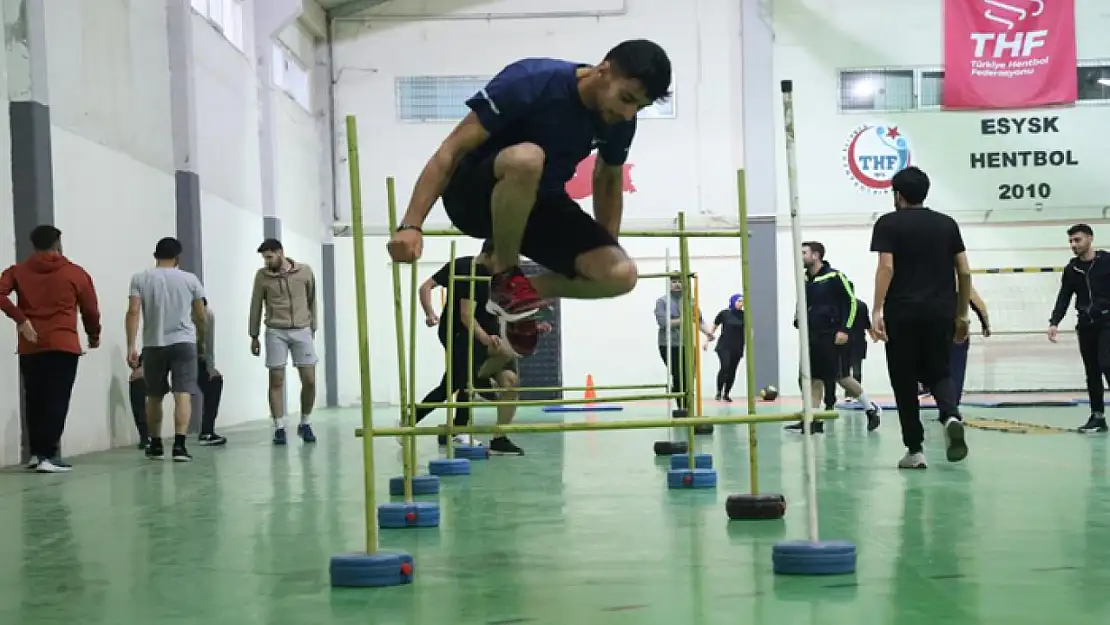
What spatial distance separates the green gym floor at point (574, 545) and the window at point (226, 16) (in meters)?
7.24

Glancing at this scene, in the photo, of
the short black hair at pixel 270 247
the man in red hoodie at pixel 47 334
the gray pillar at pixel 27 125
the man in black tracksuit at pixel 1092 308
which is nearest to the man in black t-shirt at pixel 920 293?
the man in black tracksuit at pixel 1092 308

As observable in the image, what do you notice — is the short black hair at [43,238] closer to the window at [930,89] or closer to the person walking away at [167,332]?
the person walking away at [167,332]

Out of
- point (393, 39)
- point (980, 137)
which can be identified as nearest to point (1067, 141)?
point (980, 137)

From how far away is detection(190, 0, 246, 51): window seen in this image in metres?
13.2

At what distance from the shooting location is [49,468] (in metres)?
7.80

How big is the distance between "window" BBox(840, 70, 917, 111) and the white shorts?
1140cm

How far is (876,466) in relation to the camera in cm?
670

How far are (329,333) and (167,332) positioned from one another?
9992mm

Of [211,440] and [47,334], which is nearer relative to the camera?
[47,334]

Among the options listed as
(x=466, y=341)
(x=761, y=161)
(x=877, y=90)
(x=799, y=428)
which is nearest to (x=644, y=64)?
(x=466, y=341)

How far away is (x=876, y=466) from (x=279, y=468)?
3765 mm

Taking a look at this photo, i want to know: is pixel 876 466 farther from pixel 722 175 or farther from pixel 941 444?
pixel 722 175

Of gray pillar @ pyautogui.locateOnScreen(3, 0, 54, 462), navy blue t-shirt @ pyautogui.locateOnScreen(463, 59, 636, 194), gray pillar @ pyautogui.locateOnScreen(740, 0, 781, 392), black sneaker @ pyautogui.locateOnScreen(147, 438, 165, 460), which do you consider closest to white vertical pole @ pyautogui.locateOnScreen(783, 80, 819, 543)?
navy blue t-shirt @ pyautogui.locateOnScreen(463, 59, 636, 194)

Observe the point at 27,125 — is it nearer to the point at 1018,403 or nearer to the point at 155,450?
the point at 155,450
